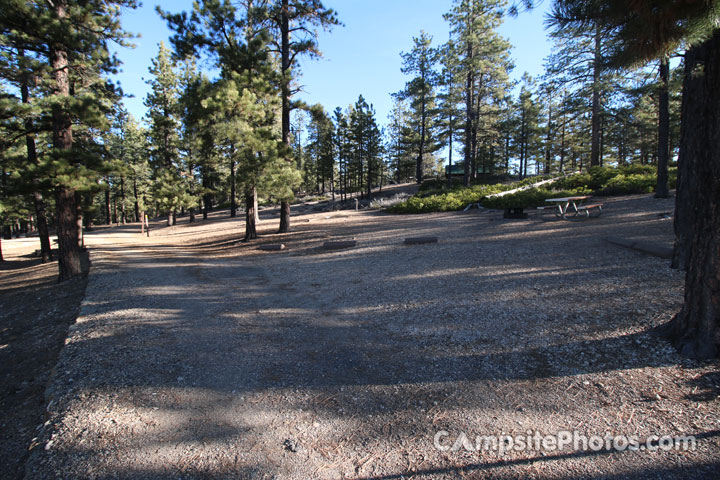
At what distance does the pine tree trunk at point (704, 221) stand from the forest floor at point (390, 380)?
0.87ft

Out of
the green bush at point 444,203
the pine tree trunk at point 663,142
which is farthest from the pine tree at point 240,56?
the pine tree trunk at point 663,142

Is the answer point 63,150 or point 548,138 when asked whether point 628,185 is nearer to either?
point 63,150

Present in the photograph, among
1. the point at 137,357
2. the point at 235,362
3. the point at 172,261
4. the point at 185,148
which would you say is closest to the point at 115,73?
the point at 172,261

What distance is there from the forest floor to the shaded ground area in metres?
0.37

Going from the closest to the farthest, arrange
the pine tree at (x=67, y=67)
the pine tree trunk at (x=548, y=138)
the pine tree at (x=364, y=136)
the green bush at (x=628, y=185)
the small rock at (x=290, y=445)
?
the small rock at (x=290, y=445), the pine tree at (x=67, y=67), the green bush at (x=628, y=185), the pine tree at (x=364, y=136), the pine tree trunk at (x=548, y=138)

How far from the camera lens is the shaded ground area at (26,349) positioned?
303cm

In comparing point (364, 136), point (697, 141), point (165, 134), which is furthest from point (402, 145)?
point (697, 141)

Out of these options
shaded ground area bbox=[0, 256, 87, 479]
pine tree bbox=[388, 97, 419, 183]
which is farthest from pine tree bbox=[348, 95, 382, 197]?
shaded ground area bbox=[0, 256, 87, 479]

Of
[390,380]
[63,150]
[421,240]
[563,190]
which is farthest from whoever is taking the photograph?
[563,190]

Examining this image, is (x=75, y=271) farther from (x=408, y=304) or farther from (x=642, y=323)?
(x=642, y=323)

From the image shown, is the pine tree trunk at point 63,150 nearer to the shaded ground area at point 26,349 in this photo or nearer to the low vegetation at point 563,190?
the shaded ground area at point 26,349

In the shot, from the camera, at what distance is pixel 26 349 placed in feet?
17.4

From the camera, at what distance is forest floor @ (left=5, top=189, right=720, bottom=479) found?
2.33m

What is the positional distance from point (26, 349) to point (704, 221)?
29.5 feet
